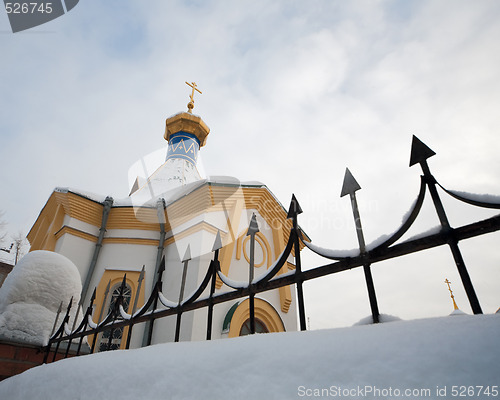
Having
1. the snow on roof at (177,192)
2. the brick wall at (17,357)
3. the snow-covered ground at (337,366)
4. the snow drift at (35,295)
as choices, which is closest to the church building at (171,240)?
the snow on roof at (177,192)

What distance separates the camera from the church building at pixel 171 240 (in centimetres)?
648

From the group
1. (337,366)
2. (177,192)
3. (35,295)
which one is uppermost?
(177,192)

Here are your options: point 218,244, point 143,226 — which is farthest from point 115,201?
point 218,244

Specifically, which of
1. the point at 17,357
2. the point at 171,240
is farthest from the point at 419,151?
the point at 171,240

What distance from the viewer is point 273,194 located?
27.0 ft

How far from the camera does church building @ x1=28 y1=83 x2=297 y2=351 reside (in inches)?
255

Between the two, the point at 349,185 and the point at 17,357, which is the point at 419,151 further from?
the point at 17,357

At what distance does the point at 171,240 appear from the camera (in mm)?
7574

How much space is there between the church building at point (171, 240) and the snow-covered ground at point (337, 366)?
495 centimetres

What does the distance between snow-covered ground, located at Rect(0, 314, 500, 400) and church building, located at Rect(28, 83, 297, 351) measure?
4.95m

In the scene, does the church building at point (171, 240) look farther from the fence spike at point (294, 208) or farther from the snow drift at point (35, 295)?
the fence spike at point (294, 208)

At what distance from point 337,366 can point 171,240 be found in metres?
7.29

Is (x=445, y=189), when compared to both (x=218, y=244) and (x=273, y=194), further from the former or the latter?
(x=273, y=194)

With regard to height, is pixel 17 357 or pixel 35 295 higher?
pixel 35 295
